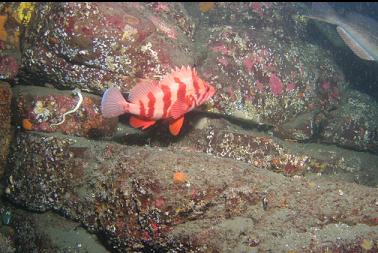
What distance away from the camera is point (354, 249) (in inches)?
121

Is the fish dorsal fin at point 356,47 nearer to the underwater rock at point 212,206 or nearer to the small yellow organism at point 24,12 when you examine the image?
the underwater rock at point 212,206

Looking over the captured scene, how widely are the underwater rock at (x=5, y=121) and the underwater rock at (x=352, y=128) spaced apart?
6250 mm

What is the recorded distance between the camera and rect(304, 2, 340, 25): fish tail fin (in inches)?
295

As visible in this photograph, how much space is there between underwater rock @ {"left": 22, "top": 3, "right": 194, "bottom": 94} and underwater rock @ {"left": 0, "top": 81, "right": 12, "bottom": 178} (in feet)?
1.44

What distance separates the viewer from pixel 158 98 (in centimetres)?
370

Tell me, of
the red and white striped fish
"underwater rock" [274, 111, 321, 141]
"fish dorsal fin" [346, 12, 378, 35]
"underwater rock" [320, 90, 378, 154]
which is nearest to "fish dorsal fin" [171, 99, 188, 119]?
the red and white striped fish

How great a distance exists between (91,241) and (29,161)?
4.78 ft

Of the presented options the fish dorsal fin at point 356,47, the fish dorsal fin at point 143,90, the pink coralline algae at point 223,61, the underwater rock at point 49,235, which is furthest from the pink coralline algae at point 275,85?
the underwater rock at point 49,235

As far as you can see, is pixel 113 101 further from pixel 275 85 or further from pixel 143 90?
pixel 275 85

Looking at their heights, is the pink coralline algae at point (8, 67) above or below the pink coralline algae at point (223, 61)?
below

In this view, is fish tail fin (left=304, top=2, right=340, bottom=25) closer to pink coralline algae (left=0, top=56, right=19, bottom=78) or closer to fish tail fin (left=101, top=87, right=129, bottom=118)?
fish tail fin (left=101, top=87, right=129, bottom=118)

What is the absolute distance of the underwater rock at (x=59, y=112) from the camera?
183 inches

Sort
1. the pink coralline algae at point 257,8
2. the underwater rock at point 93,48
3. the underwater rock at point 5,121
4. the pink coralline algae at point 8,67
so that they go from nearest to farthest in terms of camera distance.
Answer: the underwater rock at point 93,48 → the underwater rock at point 5,121 → the pink coralline algae at point 8,67 → the pink coralline algae at point 257,8

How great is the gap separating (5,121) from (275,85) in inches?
197
